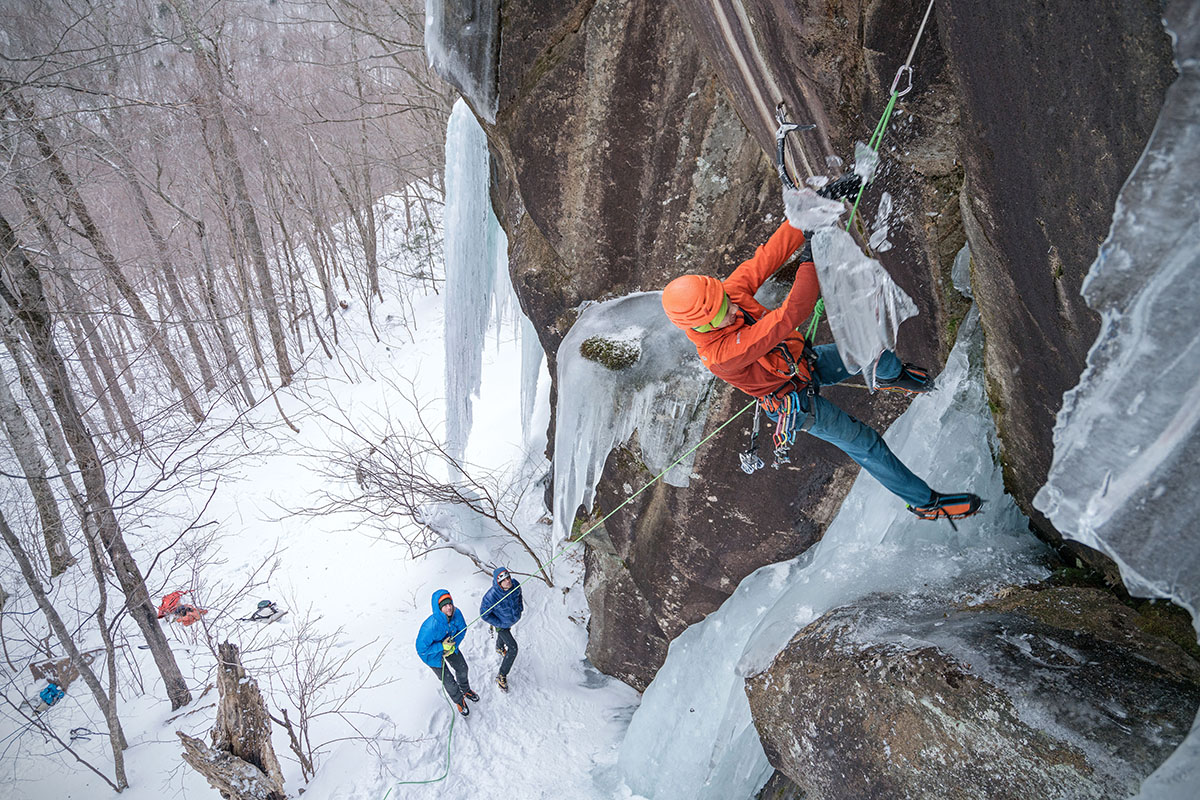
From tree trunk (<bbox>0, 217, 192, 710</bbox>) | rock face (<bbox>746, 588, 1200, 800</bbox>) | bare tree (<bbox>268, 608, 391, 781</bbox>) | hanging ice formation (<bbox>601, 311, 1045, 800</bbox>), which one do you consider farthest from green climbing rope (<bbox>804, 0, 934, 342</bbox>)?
tree trunk (<bbox>0, 217, 192, 710</bbox>)

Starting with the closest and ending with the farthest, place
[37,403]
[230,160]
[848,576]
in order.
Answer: [848,576], [37,403], [230,160]

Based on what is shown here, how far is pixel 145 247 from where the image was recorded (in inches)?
493

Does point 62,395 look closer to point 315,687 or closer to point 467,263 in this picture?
point 315,687

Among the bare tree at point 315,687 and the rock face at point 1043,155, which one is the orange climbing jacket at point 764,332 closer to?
the rock face at point 1043,155

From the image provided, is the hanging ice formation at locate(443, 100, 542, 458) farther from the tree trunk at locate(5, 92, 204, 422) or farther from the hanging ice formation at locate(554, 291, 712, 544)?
the tree trunk at locate(5, 92, 204, 422)

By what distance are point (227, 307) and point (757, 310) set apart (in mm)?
14667

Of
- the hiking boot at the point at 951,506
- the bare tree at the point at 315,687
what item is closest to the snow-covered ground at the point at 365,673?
the bare tree at the point at 315,687

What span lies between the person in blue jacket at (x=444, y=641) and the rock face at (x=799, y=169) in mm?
1487

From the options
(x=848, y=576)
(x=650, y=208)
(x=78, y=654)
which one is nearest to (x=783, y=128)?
(x=650, y=208)

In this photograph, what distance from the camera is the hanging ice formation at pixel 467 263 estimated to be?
18.2 feet

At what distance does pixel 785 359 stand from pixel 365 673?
19.8ft

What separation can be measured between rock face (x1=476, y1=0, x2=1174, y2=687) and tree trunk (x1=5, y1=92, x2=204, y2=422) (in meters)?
3.94

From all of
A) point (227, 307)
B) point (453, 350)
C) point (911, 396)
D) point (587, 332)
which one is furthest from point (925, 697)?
point (227, 307)

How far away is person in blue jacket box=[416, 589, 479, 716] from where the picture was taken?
571 centimetres
